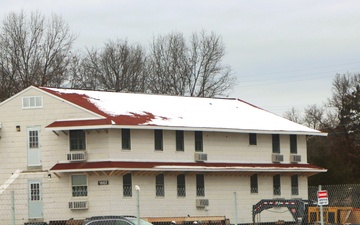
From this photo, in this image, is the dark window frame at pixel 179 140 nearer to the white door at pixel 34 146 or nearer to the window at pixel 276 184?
the window at pixel 276 184

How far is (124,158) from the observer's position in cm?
5447

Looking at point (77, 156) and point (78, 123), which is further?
point (77, 156)

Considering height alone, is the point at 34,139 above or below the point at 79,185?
above

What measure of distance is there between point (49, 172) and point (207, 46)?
41.3 metres

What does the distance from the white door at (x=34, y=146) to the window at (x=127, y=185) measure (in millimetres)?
5087

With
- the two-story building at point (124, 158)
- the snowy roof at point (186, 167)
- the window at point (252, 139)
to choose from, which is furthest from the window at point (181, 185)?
the window at point (252, 139)

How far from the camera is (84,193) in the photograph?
179ft

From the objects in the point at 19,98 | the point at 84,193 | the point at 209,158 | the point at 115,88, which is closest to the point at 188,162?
the point at 209,158

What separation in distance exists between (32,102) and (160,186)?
8490mm

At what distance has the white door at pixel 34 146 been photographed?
184 feet

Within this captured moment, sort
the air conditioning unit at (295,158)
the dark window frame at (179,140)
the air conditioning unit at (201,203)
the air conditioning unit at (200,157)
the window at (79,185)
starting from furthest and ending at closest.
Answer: the air conditioning unit at (295,158)
the air conditioning unit at (200,157)
the dark window frame at (179,140)
the air conditioning unit at (201,203)
the window at (79,185)

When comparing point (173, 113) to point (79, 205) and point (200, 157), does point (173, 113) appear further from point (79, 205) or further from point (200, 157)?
point (79, 205)

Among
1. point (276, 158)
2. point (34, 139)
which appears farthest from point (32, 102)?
point (276, 158)

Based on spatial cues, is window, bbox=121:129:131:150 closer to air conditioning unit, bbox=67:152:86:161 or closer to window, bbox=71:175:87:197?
air conditioning unit, bbox=67:152:86:161
